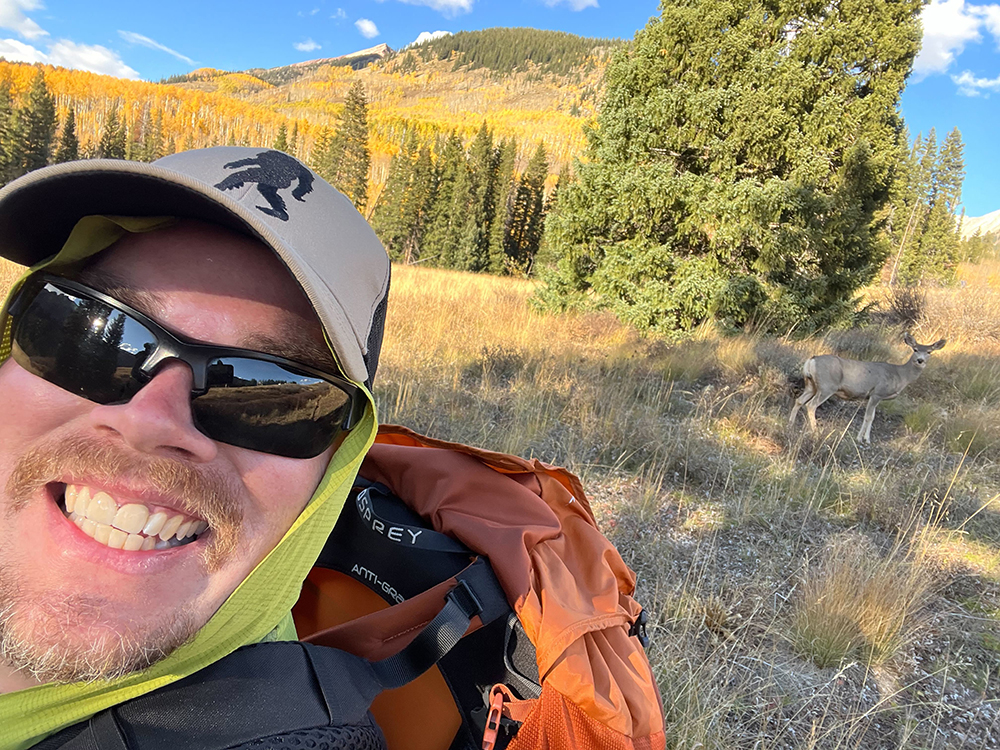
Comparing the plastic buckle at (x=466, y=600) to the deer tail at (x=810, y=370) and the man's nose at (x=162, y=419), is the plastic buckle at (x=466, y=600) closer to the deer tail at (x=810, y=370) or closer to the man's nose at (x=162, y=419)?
the man's nose at (x=162, y=419)

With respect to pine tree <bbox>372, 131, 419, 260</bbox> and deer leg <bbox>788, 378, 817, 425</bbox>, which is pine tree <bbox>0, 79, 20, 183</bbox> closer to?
pine tree <bbox>372, 131, 419, 260</bbox>

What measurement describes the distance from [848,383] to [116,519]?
777 centimetres

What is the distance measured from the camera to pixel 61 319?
84 cm

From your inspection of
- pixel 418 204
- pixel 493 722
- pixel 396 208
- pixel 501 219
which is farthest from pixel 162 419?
pixel 396 208

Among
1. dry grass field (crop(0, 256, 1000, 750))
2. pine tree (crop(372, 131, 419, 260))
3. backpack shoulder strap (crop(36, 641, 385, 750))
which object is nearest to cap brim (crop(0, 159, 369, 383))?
backpack shoulder strap (crop(36, 641, 385, 750))

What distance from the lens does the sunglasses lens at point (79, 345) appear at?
829 mm

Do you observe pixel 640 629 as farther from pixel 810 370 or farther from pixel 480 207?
pixel 480 207

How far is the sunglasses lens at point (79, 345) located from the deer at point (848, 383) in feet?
22.0

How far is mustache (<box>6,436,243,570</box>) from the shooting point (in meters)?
0.78

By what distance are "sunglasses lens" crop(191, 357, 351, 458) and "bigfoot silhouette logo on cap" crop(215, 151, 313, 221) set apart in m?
0.27

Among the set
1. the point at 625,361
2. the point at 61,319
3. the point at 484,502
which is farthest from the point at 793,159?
the point at 61,319

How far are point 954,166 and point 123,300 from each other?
55150mm

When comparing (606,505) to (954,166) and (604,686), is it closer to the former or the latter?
(604,686)

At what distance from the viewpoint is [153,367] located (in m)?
0.86
